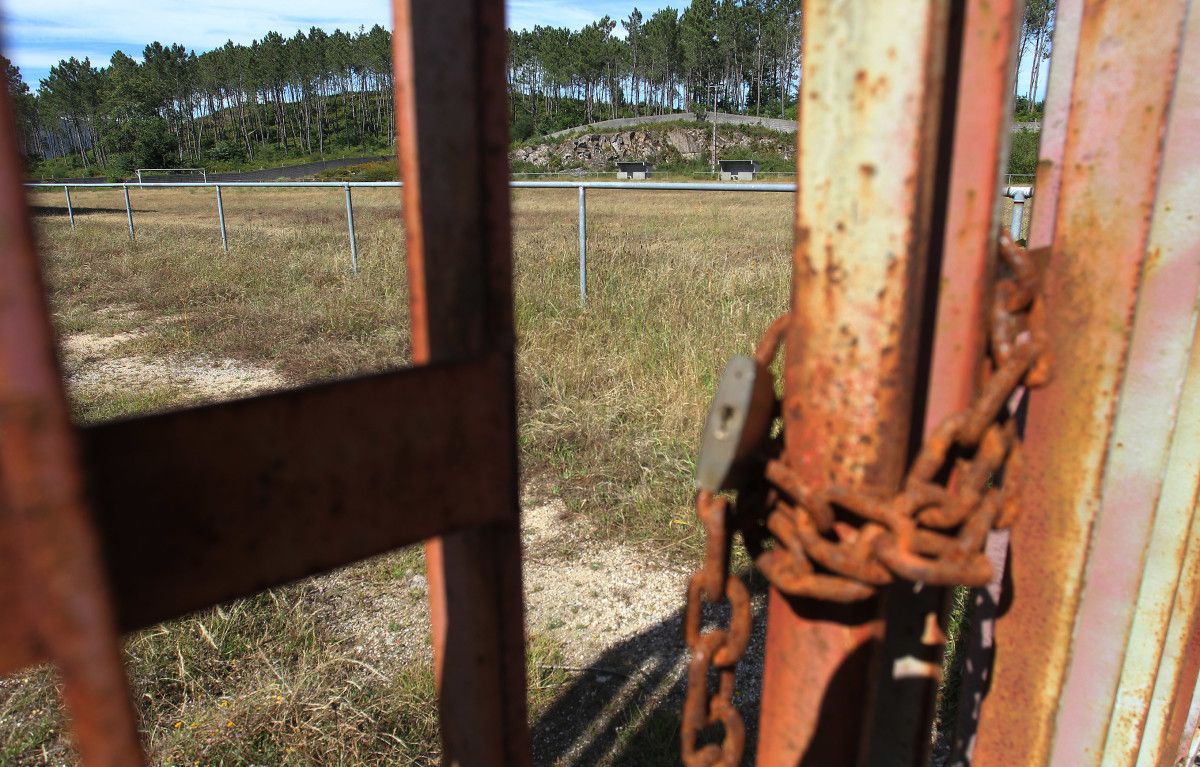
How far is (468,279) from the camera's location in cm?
73

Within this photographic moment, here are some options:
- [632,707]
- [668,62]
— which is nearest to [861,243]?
[632,707]

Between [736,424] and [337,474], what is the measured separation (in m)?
0.42

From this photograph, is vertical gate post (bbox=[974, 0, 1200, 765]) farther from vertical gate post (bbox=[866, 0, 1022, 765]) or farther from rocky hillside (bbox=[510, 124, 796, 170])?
rocky hillside (bbox=[510, 124, 796, 170])

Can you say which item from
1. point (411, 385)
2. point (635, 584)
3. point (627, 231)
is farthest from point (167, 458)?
point (627, 231)

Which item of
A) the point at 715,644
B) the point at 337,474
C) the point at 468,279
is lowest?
the point at 715,644

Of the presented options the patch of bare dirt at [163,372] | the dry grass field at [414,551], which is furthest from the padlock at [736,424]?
the patch of bare dirt at [163,372]

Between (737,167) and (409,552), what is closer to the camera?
(409,552)

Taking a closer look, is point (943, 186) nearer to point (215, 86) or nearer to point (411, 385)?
point (411, 385)

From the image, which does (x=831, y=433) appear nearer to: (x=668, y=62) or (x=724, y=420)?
(x=724, y=420)

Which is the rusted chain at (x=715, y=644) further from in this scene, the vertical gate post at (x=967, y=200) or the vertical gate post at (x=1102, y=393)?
the vertical gate post at (x=1102, y=393)

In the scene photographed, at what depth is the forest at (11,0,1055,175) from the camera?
255 ft

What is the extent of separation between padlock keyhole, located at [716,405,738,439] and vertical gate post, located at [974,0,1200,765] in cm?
56

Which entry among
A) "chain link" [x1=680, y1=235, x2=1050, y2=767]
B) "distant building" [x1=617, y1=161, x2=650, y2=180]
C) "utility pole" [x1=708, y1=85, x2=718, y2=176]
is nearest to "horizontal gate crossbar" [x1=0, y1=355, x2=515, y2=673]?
"chain link" [x1=680, y1=235, x2=1050, y2=767]

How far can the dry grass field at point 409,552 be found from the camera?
2520 mm
